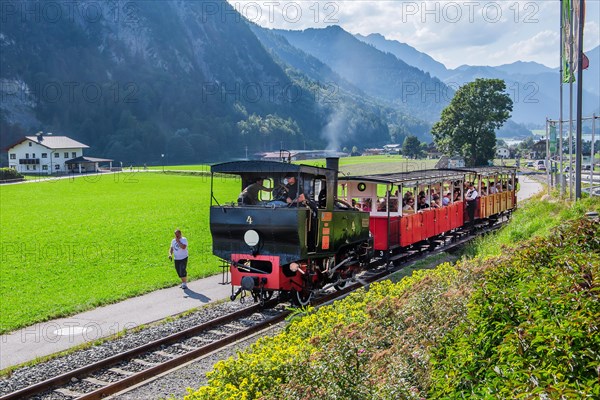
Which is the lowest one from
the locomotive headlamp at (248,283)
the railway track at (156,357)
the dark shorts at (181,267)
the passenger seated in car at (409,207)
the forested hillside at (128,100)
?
the railway track at (156,357)

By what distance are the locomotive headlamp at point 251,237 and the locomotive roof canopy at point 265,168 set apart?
1.46m

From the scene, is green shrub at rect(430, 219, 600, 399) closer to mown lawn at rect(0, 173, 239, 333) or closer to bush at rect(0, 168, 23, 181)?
mown lawn at rect(0, 173, 239, 333)

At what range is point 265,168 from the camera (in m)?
14.1

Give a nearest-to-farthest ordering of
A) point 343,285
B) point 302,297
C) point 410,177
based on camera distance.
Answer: point 302,297
point 343,285
point 410,177

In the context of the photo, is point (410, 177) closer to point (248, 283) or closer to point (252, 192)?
point (252, 192)

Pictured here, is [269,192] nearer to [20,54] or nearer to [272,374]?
[272,374]

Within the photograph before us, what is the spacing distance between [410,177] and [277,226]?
27.5 ft

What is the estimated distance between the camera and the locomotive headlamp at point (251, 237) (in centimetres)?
1402

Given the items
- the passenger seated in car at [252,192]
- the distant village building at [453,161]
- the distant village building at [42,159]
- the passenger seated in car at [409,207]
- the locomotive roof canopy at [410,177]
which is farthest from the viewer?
the distant village building at [42,159]

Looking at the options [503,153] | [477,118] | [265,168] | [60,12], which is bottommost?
[265,168]

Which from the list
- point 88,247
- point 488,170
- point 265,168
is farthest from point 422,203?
point 88,247

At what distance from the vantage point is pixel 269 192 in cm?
1460

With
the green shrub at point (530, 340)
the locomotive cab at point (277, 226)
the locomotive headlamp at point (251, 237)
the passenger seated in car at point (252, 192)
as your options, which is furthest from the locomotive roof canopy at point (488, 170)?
the green shrub at point (530, 340)

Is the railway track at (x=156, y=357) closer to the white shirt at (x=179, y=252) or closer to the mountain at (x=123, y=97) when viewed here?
the white shirt at (x=179, y=252)
